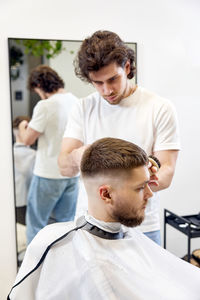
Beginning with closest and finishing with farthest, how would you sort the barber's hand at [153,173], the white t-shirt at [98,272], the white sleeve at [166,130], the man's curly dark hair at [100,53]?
the white t-shirt at [98,272] → the barber's hand at [153,173] → the man's curly dark hair at [100,53] → the white sleeve at [166,130]

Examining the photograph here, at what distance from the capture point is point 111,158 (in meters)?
1.37

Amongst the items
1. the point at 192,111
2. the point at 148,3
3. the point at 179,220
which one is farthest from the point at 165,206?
the point at 148,3

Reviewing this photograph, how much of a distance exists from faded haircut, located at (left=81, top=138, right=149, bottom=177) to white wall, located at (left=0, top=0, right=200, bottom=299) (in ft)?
4.33

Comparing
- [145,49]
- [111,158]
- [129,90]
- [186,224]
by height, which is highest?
[145,49]

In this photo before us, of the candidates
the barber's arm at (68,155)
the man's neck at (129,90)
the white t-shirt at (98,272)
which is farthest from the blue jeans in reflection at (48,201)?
the white t-shirt at (98,272)

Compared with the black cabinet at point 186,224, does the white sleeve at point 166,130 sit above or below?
above

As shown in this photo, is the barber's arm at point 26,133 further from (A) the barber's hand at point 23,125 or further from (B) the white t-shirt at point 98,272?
(B) the white t-shirt at point 98,272

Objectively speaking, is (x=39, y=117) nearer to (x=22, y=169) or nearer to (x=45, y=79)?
(x=45, y=79)

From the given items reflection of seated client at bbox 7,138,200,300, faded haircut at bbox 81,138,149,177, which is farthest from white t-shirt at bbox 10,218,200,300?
faded haircut at bbox 81,138,149,177

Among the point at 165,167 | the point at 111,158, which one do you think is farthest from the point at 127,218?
the point at 165,167

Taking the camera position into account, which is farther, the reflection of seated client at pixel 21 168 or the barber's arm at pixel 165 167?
the reflection of seated client at pixel 21 168

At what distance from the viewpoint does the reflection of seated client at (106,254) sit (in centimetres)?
129

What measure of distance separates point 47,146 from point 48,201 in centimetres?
39

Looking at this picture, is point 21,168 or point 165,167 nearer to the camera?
point 165,167
